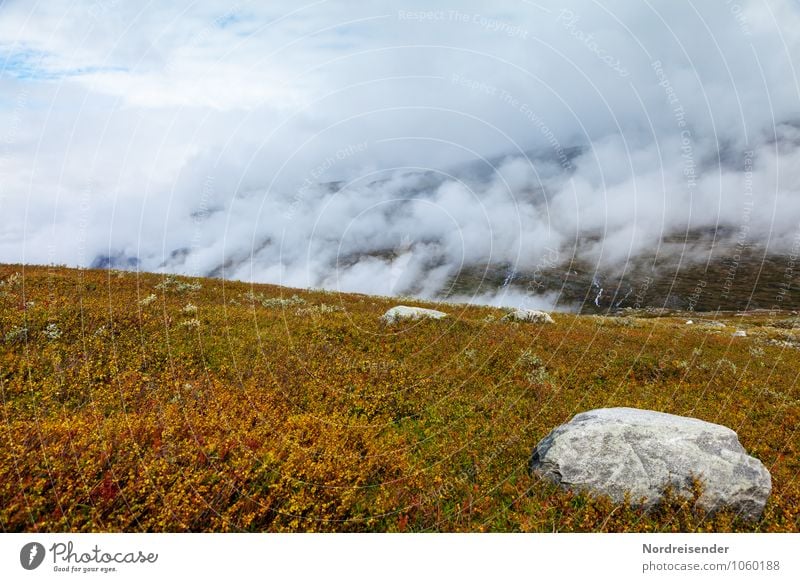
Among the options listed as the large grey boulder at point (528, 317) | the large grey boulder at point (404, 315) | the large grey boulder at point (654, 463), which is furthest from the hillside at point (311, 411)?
the large grey boulder at point (528, 317)

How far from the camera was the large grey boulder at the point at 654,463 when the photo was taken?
8172 millimetres

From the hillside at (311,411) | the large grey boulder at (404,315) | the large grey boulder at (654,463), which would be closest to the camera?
the hillside at (311,411)

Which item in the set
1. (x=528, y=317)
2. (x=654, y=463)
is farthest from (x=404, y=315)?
(x=654, y=463)

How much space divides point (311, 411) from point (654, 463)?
7.76 m

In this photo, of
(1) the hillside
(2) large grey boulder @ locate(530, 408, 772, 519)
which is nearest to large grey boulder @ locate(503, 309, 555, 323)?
(1) the hillside

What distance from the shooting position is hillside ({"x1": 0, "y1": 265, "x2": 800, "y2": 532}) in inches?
276

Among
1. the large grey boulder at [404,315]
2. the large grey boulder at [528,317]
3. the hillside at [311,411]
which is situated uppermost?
the hillside at [311,411]

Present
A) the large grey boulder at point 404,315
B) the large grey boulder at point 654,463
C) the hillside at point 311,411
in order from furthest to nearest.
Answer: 1. the large grey boulder at point 404,315
2. the large grey boulder at point 654,463
3. the hillside at point 311,411

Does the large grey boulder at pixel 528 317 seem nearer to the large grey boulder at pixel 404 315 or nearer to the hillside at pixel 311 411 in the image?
the hillside at pixel 311 411

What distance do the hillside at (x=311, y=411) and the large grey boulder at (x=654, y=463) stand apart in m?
0.35

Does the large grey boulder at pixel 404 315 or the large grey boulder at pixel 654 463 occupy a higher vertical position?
the large grey boulder at pixel 654 463

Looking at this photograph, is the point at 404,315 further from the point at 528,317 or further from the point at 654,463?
the point at 654,463

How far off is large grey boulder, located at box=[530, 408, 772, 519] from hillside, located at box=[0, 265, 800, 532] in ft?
1.14
